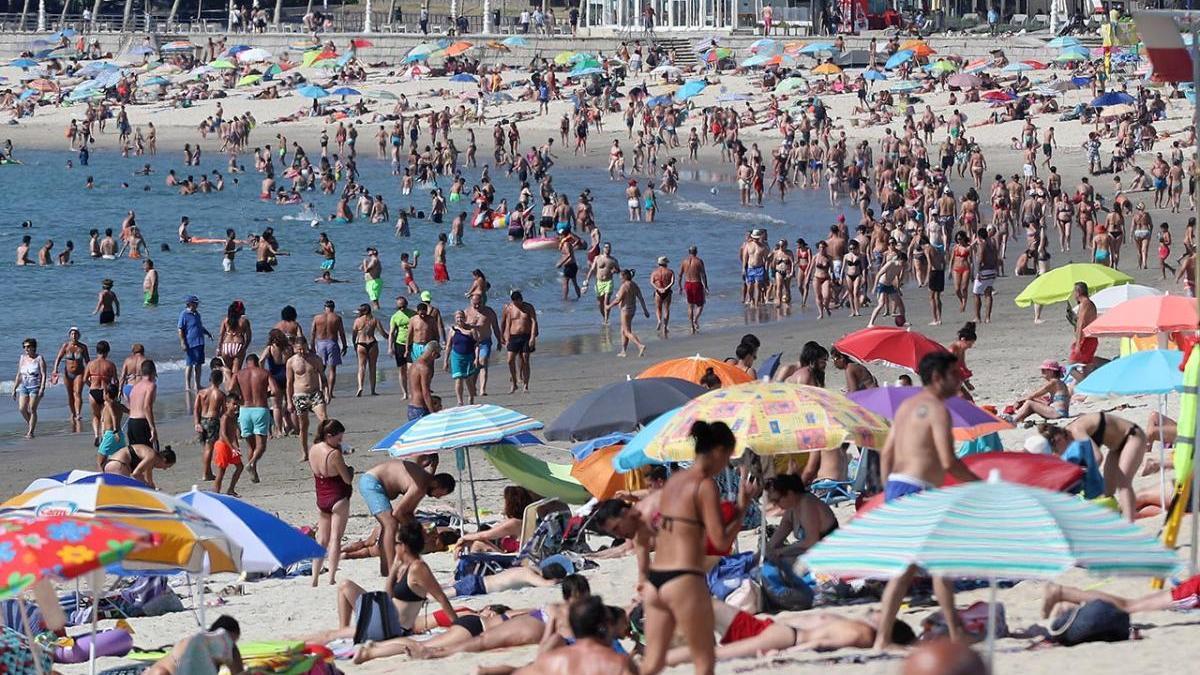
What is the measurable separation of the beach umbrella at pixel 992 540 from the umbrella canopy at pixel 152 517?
297 cm

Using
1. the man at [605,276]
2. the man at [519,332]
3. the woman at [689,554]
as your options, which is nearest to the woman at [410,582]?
the woman at [689,554]

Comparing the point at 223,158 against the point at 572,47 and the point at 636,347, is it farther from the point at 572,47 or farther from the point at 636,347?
the point at 636,347

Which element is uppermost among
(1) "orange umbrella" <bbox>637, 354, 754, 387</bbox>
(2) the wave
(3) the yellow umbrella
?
(3) the yellow umbrella

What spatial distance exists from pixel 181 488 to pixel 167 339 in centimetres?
949

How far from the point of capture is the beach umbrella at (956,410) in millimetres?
9406

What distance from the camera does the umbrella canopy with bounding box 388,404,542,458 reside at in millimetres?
10852

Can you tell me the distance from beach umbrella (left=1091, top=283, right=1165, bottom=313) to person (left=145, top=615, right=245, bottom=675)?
28.1 feet

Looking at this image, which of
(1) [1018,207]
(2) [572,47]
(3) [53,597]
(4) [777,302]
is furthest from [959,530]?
(2) [572,47]

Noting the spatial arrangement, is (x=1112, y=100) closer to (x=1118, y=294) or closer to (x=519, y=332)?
(x=519, y=332)

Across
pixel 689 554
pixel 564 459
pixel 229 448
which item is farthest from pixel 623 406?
pixel 689 554

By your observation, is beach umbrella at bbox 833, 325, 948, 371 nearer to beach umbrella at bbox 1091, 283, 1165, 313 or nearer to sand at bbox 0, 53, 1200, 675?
sand at bbox 0, 53, 1200, 675

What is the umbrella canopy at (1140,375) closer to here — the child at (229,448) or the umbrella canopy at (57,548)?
the umbrella canopy at (57,548)

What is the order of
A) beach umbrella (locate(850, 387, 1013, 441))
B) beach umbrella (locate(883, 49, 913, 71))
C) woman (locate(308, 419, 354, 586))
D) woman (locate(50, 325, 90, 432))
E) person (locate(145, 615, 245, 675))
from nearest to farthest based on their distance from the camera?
person (locate(145, 615, 245, 675))
beach umbrella (locate(850, 387, 1013, 441))
woman (locate(308, 419, 354, 586))
woman (locate(50, 325, 90, 432))
beach umbrella (locate(883, 49, 913, 71))

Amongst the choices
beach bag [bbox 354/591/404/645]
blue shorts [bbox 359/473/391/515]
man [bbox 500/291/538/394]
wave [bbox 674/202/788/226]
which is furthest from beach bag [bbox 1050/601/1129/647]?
wave [bbox 674/202/788/226]
